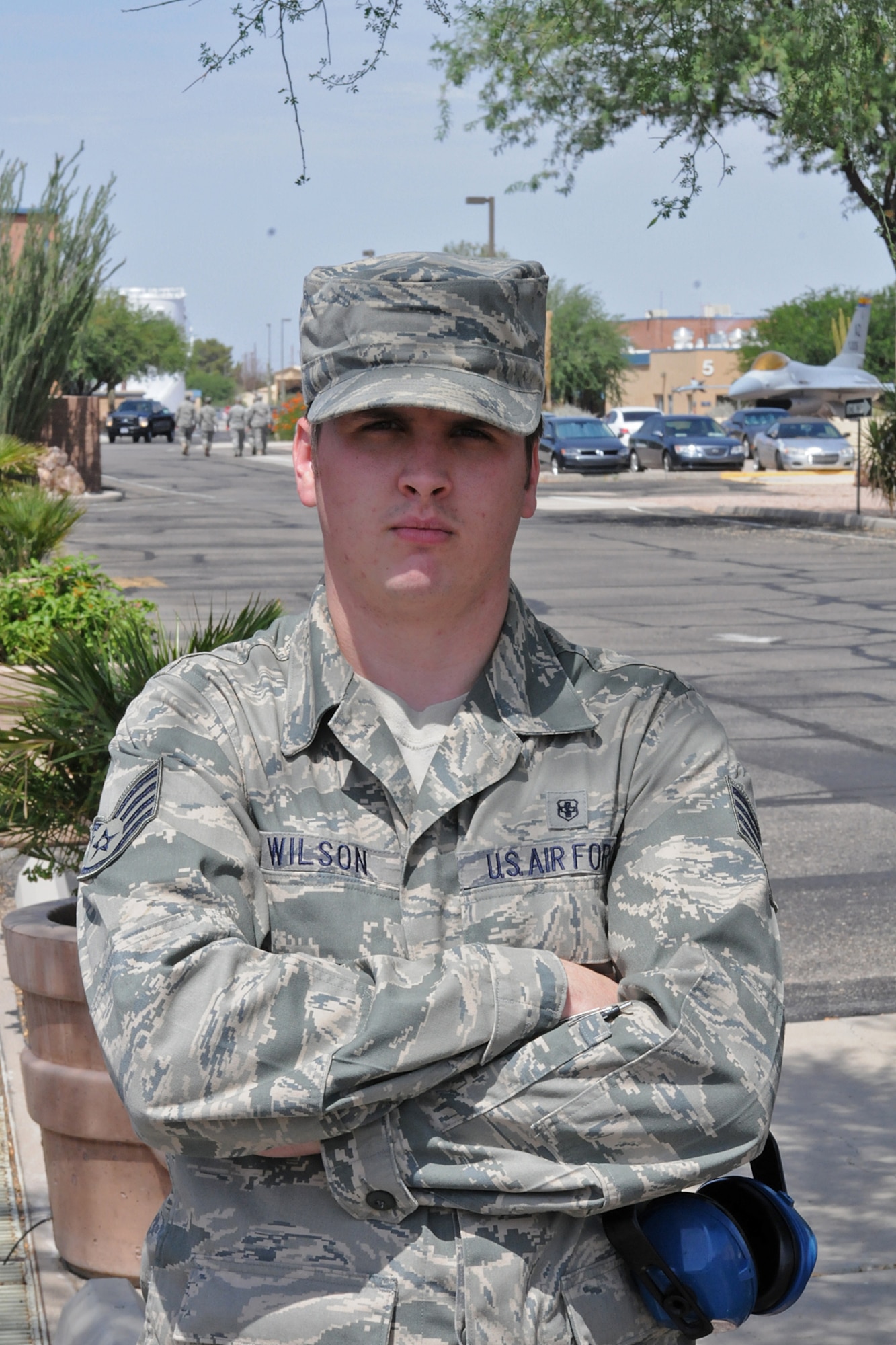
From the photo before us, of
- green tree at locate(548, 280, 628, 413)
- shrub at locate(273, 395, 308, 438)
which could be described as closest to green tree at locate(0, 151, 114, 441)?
shrub at locate(273, 395, 308, 438)

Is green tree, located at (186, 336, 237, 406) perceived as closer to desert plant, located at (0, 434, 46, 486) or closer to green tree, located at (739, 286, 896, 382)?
green tree, located at (739, 286, 896, 382)

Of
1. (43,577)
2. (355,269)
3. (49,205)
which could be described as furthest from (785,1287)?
(49,205)

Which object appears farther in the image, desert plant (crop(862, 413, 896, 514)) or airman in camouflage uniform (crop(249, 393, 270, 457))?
airman in camouflage uniform (crop(249, 393, 270, 457))

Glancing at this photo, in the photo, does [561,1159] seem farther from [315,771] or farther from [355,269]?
[355,269]

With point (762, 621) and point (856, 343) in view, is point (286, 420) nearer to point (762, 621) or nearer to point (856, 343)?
point (856, 343)

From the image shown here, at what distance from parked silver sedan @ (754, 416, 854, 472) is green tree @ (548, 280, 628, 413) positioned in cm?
3656

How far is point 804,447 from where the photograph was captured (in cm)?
4006

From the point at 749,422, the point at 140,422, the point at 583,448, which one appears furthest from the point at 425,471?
the point at 140,422

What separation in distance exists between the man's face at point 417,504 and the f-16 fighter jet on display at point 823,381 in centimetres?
5095

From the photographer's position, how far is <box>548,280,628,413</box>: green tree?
78.9 metres

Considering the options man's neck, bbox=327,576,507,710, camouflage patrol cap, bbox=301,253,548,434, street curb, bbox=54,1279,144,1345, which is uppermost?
camouflage patrol cap, bbox=301,253,548,434

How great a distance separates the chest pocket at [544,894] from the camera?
1915mm

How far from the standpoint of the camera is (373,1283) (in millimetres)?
1726

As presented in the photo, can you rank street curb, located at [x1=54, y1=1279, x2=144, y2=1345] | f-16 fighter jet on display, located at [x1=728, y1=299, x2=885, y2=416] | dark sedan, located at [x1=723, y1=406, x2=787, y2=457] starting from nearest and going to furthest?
street curb, located at [x1=54, y1=1279, x2=144, y2=1345] < dark sedan, located at [x1=723, y1=406, x2=787, y2=457] < f-16 fighter jet on display, located at [x1=728, y1=299, x2=885, y2=416]
